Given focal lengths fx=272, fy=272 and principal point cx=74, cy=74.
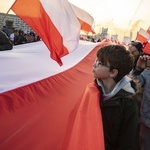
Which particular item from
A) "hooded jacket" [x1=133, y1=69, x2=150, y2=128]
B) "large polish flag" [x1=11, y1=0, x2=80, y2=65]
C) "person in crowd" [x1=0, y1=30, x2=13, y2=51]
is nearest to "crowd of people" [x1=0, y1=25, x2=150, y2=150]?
"hooded jacket" [x1=133, y1=69, x2=150, y2=128]

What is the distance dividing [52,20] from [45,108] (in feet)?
2.43

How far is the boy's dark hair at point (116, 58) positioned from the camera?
1.46 meters

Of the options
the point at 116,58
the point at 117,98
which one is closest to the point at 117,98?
the point at 117,98

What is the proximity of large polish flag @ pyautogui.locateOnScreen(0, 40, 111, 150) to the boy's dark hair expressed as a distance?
16 cm

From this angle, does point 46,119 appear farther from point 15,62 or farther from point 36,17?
point 15,62

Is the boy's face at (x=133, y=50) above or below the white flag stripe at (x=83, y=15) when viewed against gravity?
below

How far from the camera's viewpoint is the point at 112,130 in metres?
1.44

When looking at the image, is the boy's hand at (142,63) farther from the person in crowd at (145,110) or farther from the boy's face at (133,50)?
the boy's face at (133,50)

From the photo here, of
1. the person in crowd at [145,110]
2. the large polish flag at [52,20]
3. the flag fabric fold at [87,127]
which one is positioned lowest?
the person in crowd at [145,110]

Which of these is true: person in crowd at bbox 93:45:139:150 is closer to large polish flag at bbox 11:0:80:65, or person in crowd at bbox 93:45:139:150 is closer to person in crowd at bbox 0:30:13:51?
large polish flag at bbox 11:0:80:65

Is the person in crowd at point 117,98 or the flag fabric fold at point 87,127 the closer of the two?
the flag fabric fold at point 87,127

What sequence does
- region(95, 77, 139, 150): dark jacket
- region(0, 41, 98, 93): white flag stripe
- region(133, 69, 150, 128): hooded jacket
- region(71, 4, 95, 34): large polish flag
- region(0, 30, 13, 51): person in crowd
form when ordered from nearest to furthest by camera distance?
region(95, 77, 139, 150): dark jacket, region(133, 69, 150, 128): hooded jacket, region(0, 41, 98, 93): white flag stripe, region(0, 30, 13, 51): person in crowd, region(71, 4, 95, 34): large polish flag

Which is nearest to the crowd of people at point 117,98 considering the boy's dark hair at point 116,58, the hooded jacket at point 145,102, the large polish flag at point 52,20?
the boy's dark hair at point 116,58

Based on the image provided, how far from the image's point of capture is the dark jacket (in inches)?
55.2
